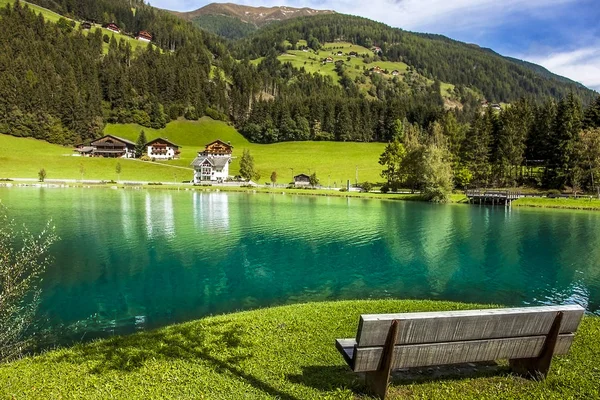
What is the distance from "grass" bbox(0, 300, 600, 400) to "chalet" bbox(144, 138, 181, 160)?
145 meters

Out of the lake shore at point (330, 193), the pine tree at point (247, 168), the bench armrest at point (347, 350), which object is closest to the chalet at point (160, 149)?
the pine tree at point (247, 168)

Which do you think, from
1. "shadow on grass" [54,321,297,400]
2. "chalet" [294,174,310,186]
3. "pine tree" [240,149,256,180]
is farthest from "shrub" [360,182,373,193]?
"shadow on grass" [54,321,297,400]

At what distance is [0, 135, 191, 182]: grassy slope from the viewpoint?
111894 millimetres

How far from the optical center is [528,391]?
25.7 ft

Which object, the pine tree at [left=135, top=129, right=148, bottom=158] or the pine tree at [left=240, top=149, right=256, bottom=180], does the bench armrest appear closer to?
the pine tree at [left=240, top=149, right=256, bottom=180]

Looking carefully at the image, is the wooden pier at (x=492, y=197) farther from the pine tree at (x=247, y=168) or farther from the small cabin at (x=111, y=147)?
the small cabin at (x=111, y=147)

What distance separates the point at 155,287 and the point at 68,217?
1232 inches

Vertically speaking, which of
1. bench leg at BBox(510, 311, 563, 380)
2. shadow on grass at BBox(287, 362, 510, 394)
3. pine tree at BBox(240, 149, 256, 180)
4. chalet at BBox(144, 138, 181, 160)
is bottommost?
shadow on grass at BBox(287, 362, 510, 394)

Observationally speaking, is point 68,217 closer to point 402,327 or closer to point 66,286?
point 66,286

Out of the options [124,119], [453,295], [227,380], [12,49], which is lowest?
[453,295]

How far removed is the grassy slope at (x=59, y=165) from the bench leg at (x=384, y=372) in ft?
399

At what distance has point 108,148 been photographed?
Answer: 5694 inches

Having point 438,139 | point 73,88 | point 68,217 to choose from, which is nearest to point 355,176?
point 438,139

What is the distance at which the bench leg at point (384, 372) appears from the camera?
670 cm
